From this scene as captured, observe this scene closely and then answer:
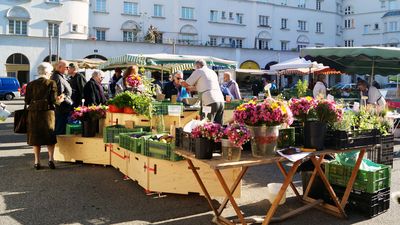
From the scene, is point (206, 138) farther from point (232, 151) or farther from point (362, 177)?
point (362, 177)

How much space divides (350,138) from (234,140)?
5.19 ft

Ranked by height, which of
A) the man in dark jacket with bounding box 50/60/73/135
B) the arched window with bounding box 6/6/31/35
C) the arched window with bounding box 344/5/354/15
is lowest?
the man in dark jacket with bounding box 50/60/73/135

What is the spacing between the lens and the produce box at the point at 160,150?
5.94 m

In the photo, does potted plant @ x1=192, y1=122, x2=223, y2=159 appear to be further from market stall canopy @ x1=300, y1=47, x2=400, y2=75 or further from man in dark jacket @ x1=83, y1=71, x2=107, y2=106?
market stall canopy @ x1=300, y1=47, x2=400, y2=75

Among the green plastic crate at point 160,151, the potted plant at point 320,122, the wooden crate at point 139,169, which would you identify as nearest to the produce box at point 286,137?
the potted plant at point 320,122

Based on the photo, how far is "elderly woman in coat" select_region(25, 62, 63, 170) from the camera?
7.68m

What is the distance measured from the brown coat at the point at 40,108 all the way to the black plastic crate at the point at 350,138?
4.81 metres

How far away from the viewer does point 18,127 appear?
8.03 metres

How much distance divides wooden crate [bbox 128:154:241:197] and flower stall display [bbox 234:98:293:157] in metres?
1.34

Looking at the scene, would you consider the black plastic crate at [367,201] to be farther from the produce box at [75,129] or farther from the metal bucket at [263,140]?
the produce box at [75,129]

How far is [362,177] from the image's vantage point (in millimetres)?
5641

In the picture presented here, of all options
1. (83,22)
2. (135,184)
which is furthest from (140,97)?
(83,22)

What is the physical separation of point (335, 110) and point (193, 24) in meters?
39.9

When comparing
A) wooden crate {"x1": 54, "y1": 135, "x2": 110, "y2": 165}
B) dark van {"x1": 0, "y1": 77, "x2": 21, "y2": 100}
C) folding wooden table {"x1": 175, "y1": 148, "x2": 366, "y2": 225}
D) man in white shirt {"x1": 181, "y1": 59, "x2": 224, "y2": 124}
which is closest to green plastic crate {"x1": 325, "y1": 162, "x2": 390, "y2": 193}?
folding wooden table {"x1": 175, "y1": 148, "x2": 366, "y2": 225}
